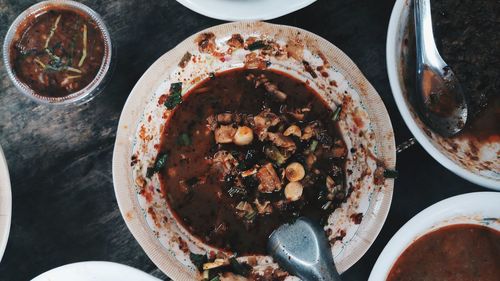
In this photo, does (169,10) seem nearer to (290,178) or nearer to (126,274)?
(290,178)

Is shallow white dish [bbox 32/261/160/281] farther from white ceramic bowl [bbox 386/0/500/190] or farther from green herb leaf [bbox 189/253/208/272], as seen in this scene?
white ceramic bowl [bbox 386/0/500/190]

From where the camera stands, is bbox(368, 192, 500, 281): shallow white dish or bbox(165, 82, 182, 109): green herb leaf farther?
bbox(165, 82, 182, 109): green herb leaf

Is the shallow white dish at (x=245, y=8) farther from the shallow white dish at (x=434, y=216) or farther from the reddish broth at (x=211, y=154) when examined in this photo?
the shallow white dish at (x=434, y=216)

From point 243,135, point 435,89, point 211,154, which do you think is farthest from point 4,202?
point 435,89

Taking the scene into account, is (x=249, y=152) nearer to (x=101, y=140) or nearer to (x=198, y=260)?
(x=198, y=260)

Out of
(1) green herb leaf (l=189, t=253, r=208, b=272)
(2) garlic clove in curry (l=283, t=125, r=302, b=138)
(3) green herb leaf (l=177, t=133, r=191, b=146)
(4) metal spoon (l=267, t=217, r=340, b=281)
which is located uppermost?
(2) garlic clove in curry (l=283, t=125, r=302, b=138)

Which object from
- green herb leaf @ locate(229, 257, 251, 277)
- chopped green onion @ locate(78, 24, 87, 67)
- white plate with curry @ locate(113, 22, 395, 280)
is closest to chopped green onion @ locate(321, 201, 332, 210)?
white plate with curry @ locate(113, 22, 395, 280)

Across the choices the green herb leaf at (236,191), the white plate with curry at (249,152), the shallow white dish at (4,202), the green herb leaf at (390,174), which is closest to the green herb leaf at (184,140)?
the white plate with curry at (249,152)
